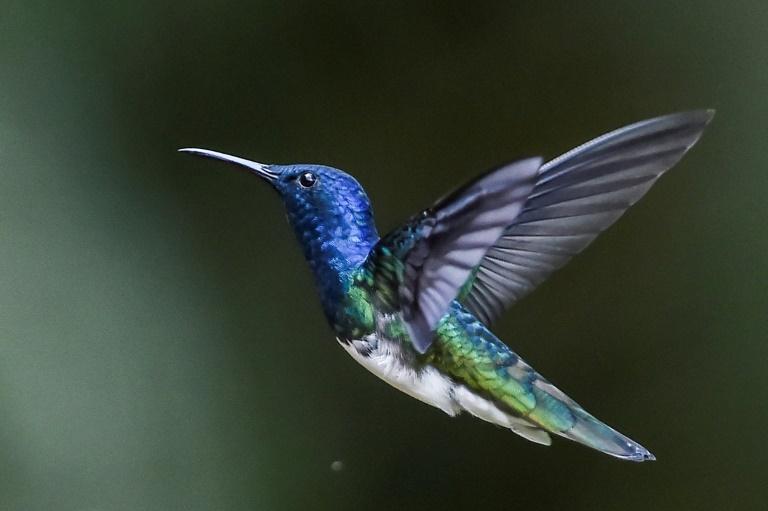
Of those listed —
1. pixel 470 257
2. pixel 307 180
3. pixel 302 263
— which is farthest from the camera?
pixel 302 263

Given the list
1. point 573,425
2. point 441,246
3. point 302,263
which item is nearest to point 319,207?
point 441,246

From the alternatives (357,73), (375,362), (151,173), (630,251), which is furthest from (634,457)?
(151,173)

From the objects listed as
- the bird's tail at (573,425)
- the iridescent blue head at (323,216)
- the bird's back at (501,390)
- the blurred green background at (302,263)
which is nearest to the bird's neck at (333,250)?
the iridescent blue head at (323,216)

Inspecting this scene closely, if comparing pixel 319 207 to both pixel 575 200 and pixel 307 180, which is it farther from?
pixel 575 200

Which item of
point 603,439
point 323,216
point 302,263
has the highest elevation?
point 323,216

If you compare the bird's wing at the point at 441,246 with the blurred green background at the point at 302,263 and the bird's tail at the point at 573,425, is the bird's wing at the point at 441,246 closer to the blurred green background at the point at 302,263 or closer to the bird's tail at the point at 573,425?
the bird's tail at the point at 573,425

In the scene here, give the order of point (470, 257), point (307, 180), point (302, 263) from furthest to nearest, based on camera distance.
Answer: point (302, 263) < point (307, 180) < point (470, 257)

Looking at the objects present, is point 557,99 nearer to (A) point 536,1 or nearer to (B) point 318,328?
(A) point 536,1
